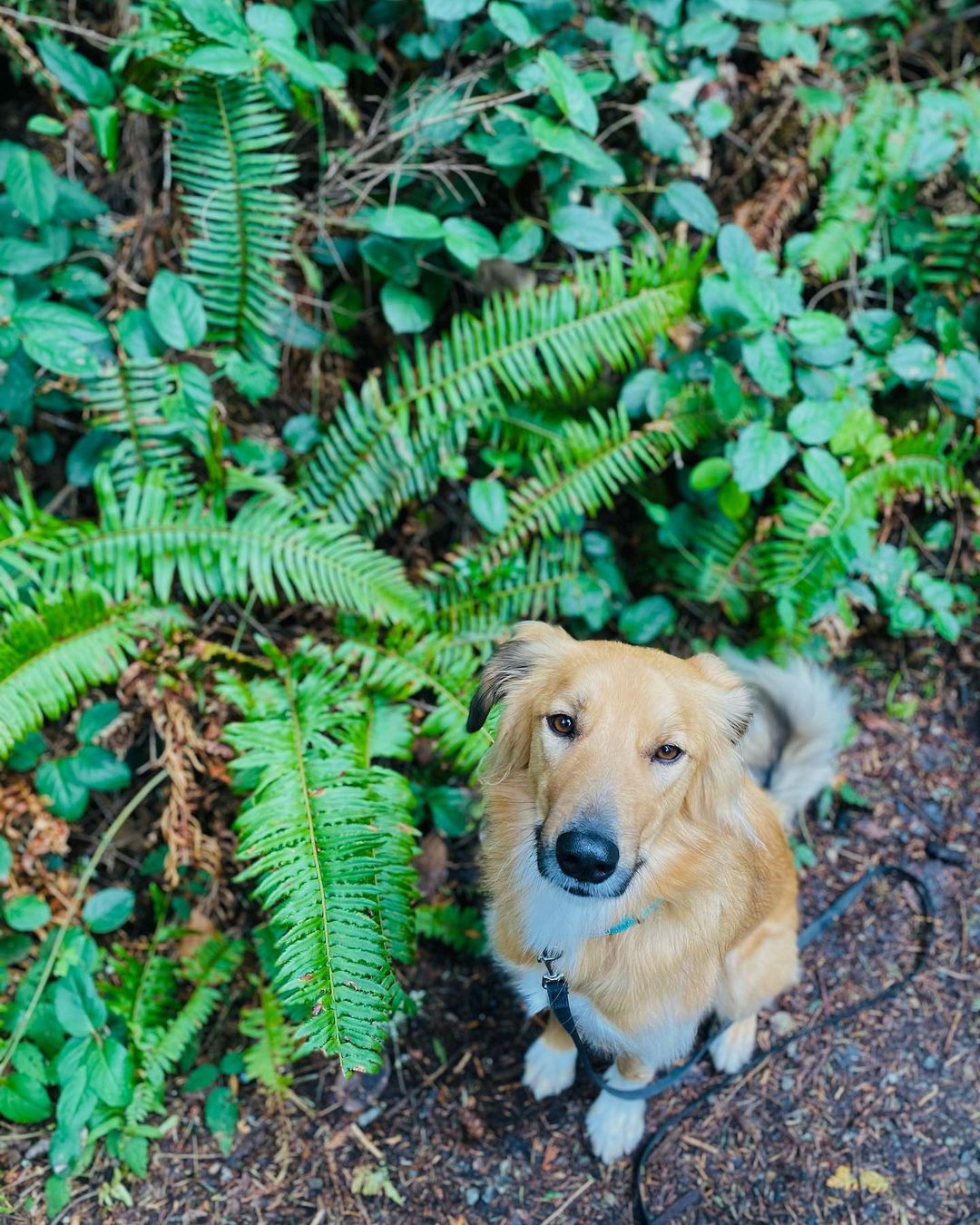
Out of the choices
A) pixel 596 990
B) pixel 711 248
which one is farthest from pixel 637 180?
pixel 596 990

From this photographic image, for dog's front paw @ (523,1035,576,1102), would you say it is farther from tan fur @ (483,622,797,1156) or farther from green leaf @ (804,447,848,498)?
green leaf @ (804,447,848,498)

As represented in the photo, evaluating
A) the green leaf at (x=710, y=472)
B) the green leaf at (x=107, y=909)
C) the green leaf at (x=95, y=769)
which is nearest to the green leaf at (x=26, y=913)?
the green leaf at (x=107, y=909)

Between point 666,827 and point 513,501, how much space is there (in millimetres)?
1827

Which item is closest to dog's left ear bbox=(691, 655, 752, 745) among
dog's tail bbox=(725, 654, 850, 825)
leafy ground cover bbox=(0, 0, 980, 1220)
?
dog's tail bbox=(725, 654, 850, 825)

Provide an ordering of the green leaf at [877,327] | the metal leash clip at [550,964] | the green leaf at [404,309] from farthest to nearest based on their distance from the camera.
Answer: the green leaf at [877,327], the green leaf at [404,309], the metal leash clip at [550,964]

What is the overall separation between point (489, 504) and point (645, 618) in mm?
922

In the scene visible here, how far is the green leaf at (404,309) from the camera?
3982mm

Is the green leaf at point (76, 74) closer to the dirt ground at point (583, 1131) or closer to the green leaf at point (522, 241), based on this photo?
the green leaf at point (522, 241)

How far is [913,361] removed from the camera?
3990 mm

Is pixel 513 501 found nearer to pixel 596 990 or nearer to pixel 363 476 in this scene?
pixel 363 476

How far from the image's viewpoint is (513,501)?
409 centimetres

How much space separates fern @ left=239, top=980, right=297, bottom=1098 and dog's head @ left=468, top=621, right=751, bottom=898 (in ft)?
4.29

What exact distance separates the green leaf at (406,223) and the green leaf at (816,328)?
4.91ft

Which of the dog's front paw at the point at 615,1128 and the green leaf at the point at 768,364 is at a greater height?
the green leaf at the point at 768,364
